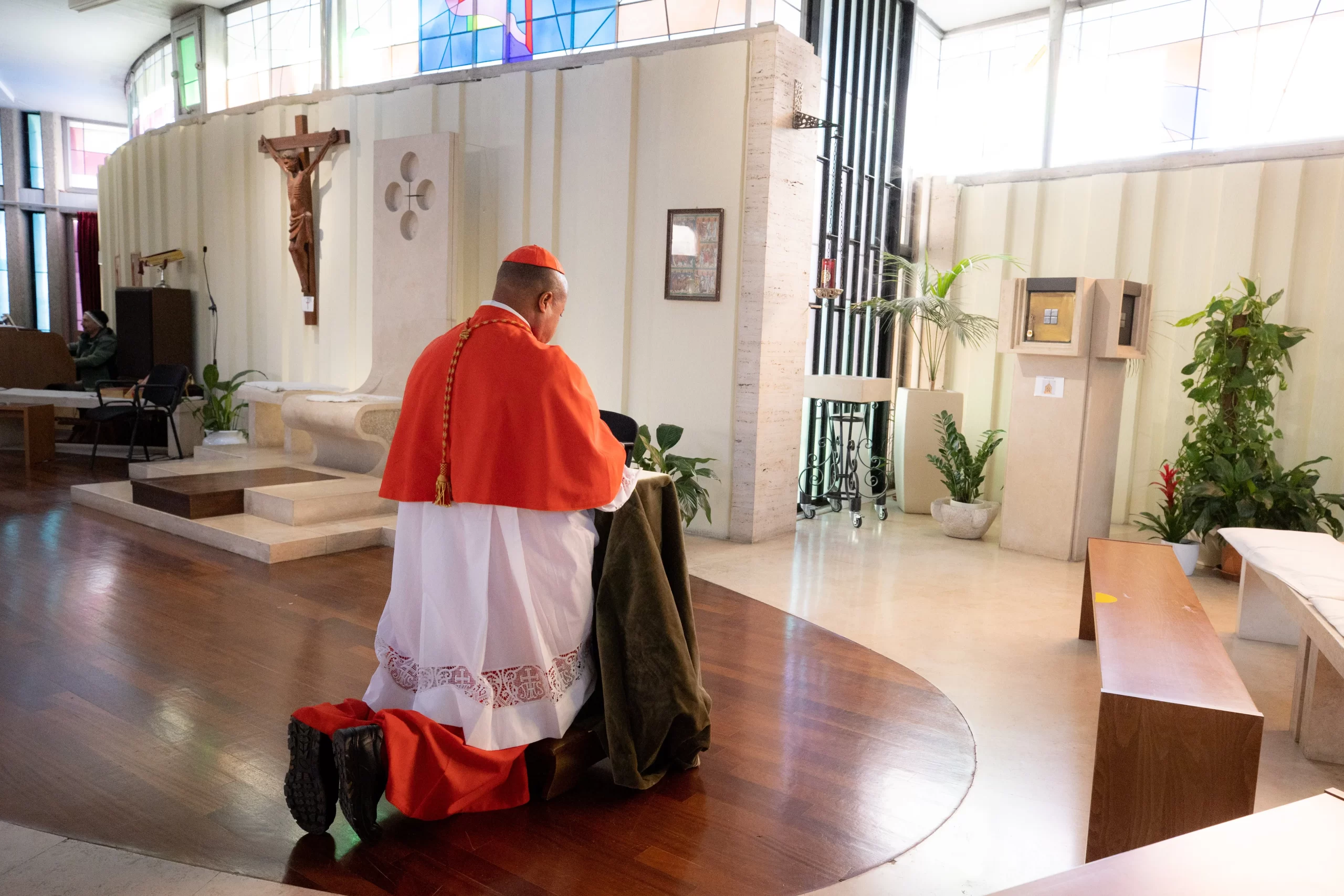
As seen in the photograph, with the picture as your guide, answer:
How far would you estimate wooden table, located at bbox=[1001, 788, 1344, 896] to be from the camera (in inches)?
47.7

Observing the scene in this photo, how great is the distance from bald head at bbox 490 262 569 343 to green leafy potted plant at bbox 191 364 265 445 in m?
7.16

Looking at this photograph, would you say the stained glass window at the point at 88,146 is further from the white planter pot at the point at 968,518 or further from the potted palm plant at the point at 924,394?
the white planter pot at the point at 968,518

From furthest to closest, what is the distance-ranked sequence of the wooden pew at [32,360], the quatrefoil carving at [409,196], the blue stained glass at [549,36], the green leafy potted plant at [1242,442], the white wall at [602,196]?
the wooden pew at [32,360], the quatrefoil carving at [409,196], the blue stained glass at [549,36], the white wall at [602,196], the green leafy potted plant at [1242,442]

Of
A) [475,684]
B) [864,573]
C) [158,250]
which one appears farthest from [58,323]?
[475,684]

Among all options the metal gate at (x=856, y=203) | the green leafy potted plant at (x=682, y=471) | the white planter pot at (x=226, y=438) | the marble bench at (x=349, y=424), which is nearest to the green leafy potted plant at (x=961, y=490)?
the metal gate at (x=856, y=203)

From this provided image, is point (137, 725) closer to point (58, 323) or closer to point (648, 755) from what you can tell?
point (648, 755)

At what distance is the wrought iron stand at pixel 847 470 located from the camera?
747 cm

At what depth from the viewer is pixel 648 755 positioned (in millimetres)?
2785

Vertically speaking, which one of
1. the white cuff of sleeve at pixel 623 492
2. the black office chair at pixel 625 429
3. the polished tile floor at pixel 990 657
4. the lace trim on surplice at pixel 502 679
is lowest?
the polished tile floor at pixel 990 657

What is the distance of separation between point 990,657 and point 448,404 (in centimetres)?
282

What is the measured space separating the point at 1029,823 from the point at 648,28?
5837mm

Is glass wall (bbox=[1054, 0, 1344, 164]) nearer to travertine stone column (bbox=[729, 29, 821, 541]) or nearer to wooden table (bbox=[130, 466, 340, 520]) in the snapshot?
travertine stone column (bbox=[729, 29, 821, 541])

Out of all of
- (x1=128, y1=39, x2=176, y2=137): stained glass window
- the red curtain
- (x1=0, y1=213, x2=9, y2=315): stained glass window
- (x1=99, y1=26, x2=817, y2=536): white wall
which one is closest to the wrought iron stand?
(x1=99, y1=26, x2=817, y2=536): white wall

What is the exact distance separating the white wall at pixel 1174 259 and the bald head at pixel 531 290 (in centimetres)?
623
